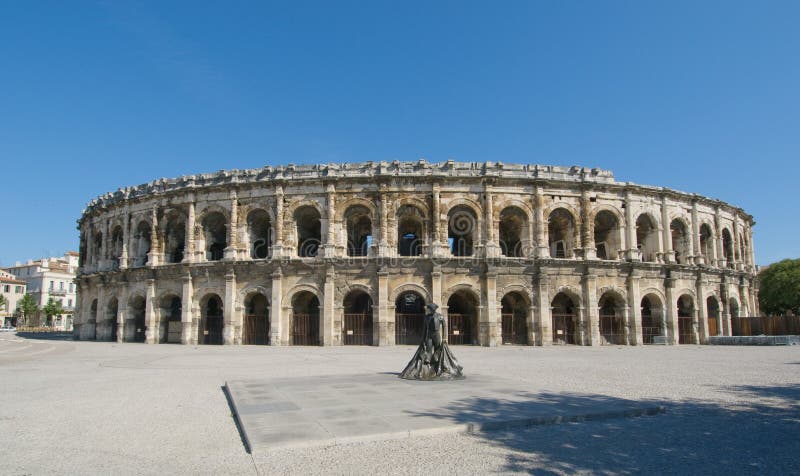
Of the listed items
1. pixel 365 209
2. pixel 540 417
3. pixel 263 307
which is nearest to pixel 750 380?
pixel 540 417

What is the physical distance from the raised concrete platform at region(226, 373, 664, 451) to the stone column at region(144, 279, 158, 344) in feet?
63.4

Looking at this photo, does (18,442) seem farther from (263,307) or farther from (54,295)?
(54,295)

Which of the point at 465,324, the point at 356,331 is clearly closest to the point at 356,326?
the point at 356,331

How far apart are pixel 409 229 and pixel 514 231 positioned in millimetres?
5754

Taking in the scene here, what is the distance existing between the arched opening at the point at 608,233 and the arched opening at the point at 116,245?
89.7 feet

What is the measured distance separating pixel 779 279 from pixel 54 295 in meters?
76.9

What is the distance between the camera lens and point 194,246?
25922 mm

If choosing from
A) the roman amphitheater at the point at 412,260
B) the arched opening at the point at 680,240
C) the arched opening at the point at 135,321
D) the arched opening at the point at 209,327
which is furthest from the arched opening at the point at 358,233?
the arched opening at the point at 680,240

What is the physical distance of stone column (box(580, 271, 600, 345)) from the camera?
2420 centimetres

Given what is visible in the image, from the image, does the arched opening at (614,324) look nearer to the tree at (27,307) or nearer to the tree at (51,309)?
the tree at (51,309)

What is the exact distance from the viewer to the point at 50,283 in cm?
6325

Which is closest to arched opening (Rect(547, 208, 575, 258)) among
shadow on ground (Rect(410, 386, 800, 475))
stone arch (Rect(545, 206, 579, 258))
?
stone arch (Rect(545, 206, 579, 258))

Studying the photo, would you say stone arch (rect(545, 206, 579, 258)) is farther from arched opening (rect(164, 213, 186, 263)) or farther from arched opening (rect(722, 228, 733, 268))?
arched opening (rect(164, 213, 186, 263))

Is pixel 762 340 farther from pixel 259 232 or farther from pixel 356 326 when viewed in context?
pixel 259 232
